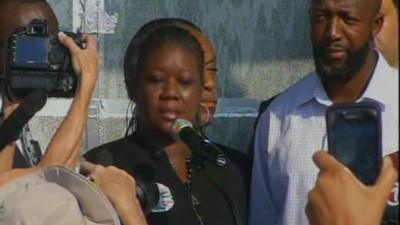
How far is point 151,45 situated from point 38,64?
66cm

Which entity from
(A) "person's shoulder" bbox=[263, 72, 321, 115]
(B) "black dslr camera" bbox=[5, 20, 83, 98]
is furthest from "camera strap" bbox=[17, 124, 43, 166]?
(A) "person's shoulder" bbox=[263, 72, 321, 115]

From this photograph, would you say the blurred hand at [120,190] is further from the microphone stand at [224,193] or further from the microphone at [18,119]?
the microphone stand at [224,193]

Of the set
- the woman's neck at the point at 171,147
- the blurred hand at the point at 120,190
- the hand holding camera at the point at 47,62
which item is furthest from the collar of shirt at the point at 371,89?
the blurred hand at the point at 120,190

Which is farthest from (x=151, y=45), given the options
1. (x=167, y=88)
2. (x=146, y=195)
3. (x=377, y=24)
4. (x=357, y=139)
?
(x=357, y=139)

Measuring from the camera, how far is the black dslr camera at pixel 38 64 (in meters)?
2.66

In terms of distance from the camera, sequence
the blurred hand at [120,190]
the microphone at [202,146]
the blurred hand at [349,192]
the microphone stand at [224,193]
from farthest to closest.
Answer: the microphone stand at [224,193]
the microphone at [202,146]
the blurred hand at [120,190]
the blurred hand at [349,192]

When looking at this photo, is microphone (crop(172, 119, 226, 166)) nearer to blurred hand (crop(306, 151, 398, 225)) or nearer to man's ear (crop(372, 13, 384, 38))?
blurred hand (crop(306, 151, 398, 225))

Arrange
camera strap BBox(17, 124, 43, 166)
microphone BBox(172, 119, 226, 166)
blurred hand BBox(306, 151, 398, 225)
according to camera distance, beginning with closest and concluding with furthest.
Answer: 1. blurred hand BBox(306, 151, 398, 225)
2. microphone BBox(172, 119, 226, 166)
3. camera strap BBox(17, 124, 43, 166)

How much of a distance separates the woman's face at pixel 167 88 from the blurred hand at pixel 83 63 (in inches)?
17.1

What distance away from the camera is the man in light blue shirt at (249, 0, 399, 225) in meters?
3.23

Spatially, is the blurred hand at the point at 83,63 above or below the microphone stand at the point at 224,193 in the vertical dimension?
above

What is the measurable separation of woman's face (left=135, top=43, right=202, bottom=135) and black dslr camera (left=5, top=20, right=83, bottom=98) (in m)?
0.46

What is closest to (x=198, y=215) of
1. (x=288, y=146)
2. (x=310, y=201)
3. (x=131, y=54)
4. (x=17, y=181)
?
(x=288, y=146)

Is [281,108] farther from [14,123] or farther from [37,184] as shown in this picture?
[37,184]
